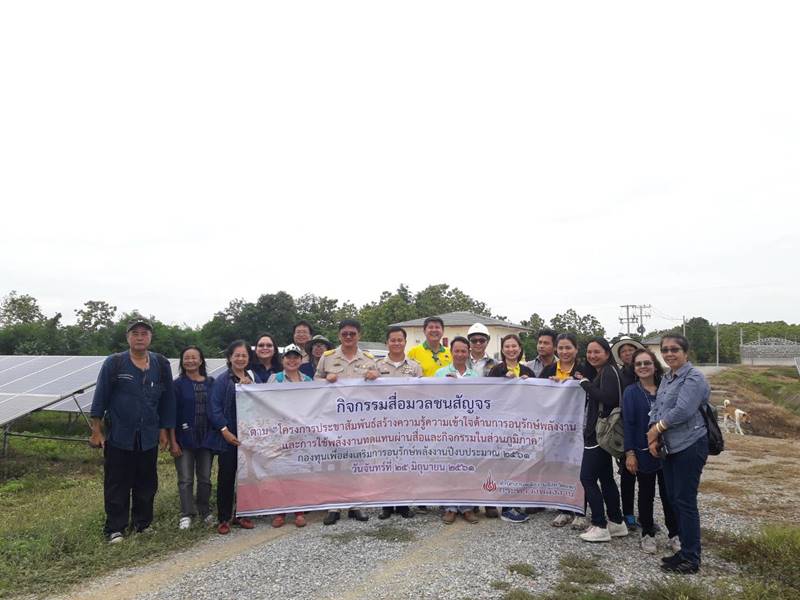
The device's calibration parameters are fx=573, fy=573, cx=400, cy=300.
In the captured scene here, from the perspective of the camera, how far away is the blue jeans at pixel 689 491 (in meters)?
4.83

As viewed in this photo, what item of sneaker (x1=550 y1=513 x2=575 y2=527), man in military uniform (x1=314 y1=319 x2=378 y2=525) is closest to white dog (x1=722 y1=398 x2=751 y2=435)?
sneaker (x1=550 y1=513 x2=575 y2=527)

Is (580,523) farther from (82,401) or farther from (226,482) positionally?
(82,401)

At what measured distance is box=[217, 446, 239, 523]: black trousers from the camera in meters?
6.20

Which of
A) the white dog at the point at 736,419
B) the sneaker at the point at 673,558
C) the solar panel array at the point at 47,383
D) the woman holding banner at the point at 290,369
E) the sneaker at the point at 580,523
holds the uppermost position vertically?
the woman holding banner at the point at 290,369

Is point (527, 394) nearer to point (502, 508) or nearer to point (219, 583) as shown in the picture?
point (502, 508)

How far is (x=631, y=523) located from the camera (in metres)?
6.16

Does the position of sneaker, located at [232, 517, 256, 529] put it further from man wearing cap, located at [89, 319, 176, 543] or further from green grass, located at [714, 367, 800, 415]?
green grass, located at [714, 367, 800, 415]

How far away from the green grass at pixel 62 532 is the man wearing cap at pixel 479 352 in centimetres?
351

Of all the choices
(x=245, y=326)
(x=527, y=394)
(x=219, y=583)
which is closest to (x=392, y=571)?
(x=219, y=583)

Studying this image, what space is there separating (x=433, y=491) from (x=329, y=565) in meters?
1.63

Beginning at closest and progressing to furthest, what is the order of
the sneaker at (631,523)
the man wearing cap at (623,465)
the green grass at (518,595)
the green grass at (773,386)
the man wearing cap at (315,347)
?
the green grass at (518,595), the man wearing cap at (623,465), the sneaker at (631,523), the man wearing cap at (315,347), the green grass at (773,386)

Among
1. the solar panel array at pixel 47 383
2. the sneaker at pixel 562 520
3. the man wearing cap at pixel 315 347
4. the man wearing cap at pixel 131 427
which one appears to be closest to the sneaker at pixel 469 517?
the sneaker at pixel 562 520

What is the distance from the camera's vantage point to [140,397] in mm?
Result: 6145

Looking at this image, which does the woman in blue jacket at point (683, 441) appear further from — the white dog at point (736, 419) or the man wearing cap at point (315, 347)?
the white dog at point (736, 419)
